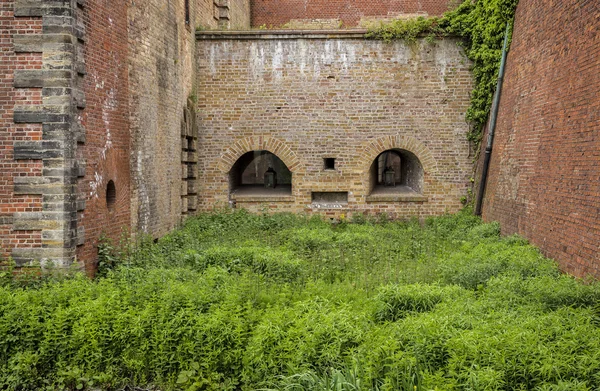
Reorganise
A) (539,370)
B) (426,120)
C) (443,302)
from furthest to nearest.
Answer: (426,120), (443,302), (539,370)

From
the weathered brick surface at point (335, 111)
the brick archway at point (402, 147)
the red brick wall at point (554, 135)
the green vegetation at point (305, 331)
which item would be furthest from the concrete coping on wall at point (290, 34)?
the green vegetation at point (305, 331)

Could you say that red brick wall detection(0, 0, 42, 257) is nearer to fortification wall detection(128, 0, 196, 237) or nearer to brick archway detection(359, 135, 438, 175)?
fortification wall detection(128, 0, 196, 237)

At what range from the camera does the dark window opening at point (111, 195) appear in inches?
360

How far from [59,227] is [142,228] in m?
3.02

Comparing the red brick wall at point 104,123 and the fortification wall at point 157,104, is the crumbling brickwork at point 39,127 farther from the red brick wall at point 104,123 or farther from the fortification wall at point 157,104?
the fortification wall at point 157,104

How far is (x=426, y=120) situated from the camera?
13867mm

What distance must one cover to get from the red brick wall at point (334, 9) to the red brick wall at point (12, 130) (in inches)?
591

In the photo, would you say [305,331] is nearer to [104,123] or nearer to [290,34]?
[104,123]

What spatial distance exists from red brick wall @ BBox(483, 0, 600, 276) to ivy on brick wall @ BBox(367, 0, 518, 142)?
0.93 m

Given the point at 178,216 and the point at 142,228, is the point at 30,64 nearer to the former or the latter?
the point at 142,228

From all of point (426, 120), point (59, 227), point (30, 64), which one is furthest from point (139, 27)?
point (426, 120)

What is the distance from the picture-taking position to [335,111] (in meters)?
13.9

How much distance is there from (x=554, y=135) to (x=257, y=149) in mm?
7492

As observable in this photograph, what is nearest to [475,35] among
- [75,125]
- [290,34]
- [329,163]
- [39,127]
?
[290,34]
